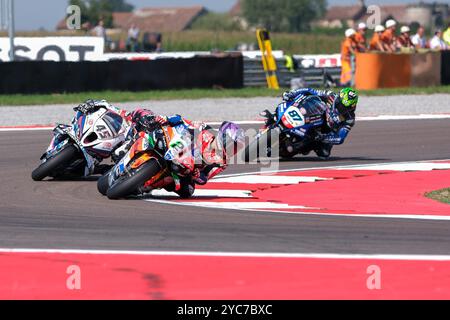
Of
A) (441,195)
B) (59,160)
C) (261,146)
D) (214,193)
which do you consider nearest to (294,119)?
(261,146)

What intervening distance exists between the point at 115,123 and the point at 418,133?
7.66 metres

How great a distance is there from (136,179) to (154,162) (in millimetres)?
235

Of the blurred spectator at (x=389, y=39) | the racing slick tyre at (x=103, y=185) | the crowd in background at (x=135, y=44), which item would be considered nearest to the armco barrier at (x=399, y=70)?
the blurred spectator at (x=389, y=39)

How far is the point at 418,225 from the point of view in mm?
9930

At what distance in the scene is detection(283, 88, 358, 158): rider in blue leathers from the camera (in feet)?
48.7

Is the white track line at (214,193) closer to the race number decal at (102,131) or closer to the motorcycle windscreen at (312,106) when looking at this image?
the race number decal at (102,131)

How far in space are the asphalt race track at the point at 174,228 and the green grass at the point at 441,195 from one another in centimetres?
161

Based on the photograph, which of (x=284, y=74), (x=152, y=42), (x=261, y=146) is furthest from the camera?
(x=152, y=42)

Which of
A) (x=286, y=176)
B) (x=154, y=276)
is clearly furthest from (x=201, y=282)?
(x=286, y=176)

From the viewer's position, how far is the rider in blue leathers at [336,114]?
14844 mm

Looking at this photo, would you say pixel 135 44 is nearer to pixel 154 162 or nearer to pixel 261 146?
pixel 261 146

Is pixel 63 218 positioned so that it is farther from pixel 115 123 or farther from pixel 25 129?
pixel 25 129

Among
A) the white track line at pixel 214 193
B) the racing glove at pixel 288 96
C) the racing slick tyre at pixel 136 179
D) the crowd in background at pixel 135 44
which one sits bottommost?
the white track line at pixel 214 193

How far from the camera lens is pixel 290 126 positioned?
1470 cm
